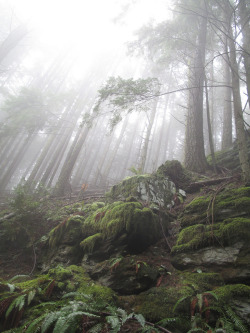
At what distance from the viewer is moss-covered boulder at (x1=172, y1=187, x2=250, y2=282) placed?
295 centimetres

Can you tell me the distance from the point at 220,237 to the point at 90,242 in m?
2.75

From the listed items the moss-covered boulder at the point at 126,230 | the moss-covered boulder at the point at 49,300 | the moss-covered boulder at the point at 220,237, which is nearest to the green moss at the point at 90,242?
the moss-covered boulder at the point at 126,230

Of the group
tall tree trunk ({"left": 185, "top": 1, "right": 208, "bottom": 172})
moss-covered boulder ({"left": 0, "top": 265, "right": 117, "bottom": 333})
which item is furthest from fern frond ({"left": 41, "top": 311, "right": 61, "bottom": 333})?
tall tree trunk ({"left": 185, "top": 1, "right": 208, "bottom": 172})

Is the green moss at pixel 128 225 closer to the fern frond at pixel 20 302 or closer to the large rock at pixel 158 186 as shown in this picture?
the large rock at pixel 158 186

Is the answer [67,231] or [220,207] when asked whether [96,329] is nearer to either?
[67,231]

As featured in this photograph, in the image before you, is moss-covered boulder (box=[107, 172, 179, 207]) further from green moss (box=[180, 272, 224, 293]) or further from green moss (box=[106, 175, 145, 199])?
green moss (box=[180, 272, 224, 293])

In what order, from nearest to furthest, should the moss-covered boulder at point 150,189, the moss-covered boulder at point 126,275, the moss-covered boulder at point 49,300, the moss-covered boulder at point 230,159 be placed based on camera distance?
1. the moss-covered boulder at point 49,300
2. the moss-covered boulder at point 126,275
3. the moss-covered boulder at point 150,189
4. the moss-covered boulder at point 230,159

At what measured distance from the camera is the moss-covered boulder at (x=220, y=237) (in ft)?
9.68

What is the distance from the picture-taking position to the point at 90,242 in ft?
14.0

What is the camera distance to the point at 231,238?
3.23m

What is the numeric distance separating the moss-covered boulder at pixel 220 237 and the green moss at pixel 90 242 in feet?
5.68

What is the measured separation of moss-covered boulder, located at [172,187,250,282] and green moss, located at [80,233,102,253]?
1.73m

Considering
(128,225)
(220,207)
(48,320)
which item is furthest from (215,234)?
(48,320)

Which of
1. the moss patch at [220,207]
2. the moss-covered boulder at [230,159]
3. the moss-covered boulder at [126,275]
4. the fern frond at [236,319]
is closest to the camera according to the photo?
the fern frond at [236,319]
